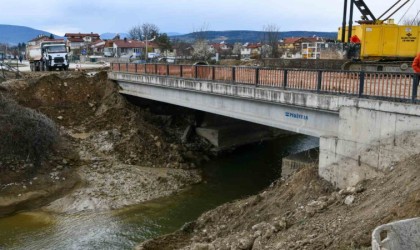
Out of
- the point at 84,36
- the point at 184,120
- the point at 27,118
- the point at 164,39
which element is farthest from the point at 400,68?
the point at 84,36

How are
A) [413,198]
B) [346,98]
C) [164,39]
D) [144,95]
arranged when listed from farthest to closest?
[164,39], [144,95], [346,98], [413,198]

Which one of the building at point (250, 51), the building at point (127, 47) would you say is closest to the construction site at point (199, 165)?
the building at point (250, 51)

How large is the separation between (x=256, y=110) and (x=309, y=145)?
12.4 metres

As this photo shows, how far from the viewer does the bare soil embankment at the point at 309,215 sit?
25.5 ft

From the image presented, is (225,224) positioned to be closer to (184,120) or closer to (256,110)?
(256,110)

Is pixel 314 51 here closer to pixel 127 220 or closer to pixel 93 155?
pixel 93 155

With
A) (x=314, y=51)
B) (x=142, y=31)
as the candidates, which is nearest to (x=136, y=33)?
(x=142, y=31)

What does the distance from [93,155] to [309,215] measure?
13.7m

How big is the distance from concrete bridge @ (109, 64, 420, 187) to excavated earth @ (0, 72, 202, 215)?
488 cm

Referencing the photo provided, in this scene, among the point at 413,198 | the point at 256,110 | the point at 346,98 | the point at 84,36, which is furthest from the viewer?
the point at 84,36

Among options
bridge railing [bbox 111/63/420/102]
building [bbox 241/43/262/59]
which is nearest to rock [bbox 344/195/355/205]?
bridge railing [bbox 111/63/420/102]

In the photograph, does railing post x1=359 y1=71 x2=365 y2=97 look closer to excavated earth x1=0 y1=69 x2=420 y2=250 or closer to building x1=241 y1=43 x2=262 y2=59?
excavated earth x1=0 y1=69 x2=420 y2=250

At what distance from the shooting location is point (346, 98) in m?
11.4

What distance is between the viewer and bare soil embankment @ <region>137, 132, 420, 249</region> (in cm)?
777
